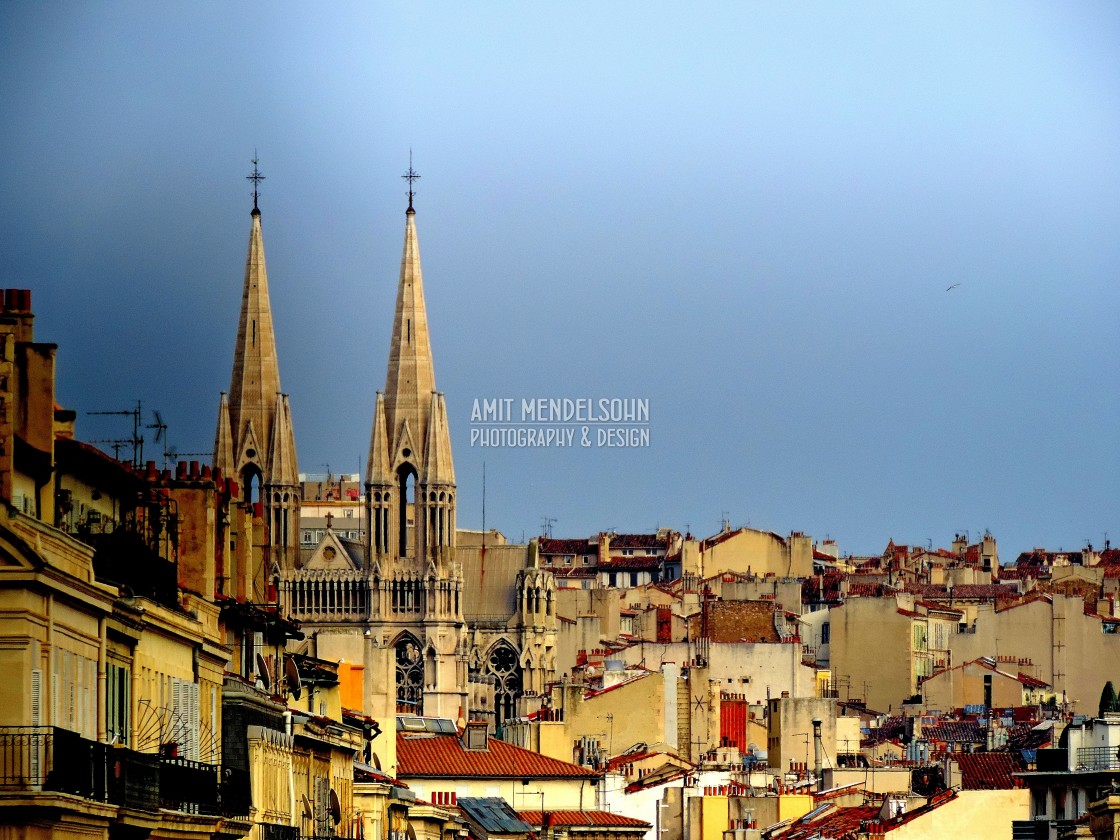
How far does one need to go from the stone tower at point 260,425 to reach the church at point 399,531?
0.04 m

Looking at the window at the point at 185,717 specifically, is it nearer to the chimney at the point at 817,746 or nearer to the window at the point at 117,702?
the window at the point at 117,702

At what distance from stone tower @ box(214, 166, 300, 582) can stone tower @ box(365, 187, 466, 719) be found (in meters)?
3.56

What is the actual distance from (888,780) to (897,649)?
176 feet

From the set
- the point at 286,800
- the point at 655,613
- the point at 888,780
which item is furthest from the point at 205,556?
the point at 655,613

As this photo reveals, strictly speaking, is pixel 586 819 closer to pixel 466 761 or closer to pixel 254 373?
pixel 466 761

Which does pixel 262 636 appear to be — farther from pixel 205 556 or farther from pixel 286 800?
pixel 205 556

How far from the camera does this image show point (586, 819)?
2601 inches

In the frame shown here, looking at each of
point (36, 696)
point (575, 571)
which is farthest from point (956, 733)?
point (575, 571)

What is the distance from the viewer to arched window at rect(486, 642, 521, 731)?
433 ft

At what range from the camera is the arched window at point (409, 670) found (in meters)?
126

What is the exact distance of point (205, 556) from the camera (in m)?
28.1

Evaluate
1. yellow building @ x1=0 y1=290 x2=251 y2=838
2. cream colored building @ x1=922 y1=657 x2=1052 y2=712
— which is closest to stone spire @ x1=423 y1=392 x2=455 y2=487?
cream colored building @ x1=922 y1=657 x2=1052 y2=712

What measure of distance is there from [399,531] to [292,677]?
97.5 m

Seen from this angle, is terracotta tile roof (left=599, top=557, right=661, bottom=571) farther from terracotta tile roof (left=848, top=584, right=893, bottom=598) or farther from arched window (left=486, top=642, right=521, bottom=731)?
arched window (left=486, top=642, right=521, bottom=731)
